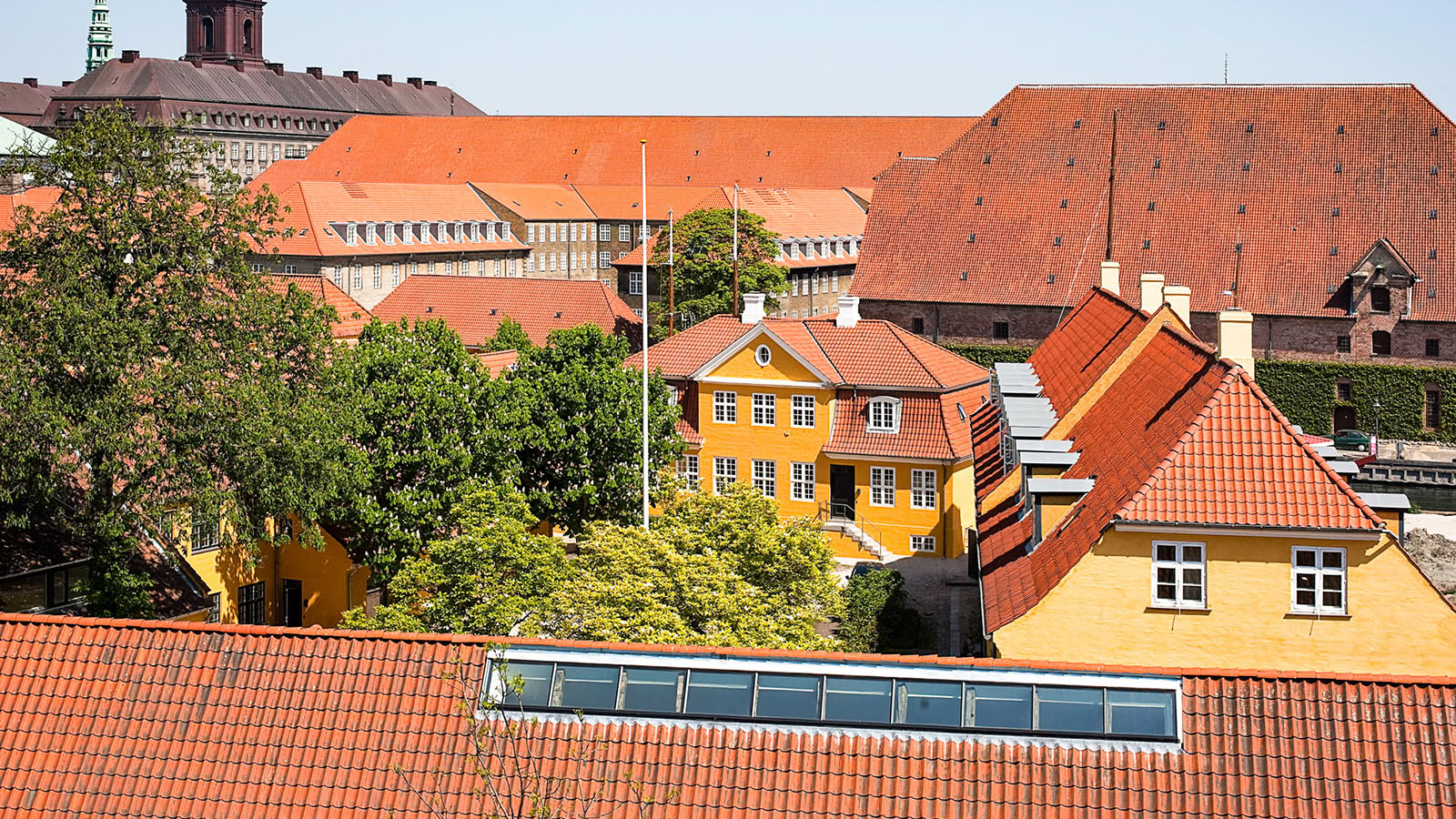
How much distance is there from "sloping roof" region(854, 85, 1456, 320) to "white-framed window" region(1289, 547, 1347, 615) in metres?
54.9

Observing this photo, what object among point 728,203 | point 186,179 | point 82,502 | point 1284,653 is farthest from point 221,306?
point 728,203

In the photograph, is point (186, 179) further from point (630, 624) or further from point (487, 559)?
point (630, 624)

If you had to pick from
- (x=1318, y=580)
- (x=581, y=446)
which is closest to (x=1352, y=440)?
(x=581, y=446)

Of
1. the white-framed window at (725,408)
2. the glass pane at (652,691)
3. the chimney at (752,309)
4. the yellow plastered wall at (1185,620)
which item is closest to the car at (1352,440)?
the chimney at (752,309)

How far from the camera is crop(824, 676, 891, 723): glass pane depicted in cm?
1678

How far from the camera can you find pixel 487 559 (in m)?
31.3

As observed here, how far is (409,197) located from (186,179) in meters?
80.5

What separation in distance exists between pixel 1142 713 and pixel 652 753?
446 cm

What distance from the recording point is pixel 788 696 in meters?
17.0

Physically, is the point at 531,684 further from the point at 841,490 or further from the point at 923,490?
the point at 841,490

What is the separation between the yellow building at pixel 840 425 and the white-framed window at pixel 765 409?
0.12ft

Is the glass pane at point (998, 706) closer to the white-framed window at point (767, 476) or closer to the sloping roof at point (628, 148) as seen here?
the white-framed window at point (767, 476)

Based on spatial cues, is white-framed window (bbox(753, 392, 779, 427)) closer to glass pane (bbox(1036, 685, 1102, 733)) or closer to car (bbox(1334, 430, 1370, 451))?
car (bbox(1334, 430, 1370, 451))

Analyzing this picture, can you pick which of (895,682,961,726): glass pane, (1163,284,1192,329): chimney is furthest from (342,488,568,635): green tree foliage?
(1163,284,1192,329): chimney
